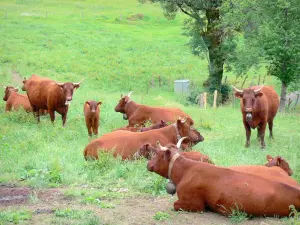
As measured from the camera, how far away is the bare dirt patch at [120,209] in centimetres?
870

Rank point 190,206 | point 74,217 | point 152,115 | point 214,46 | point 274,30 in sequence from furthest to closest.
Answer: point 214,46 → point 274,30 → point 152,115 → point 190,206 → point 74,217

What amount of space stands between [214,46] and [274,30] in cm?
687

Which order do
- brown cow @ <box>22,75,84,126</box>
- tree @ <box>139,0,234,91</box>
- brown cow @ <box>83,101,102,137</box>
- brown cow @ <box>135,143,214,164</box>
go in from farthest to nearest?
tree @ <box>139,0,234,91</box>
brown cow @ <box>22,75,84,126</box>
brown cow @ <box>83,101,102,137</box>
brown cow @ <box>135,143,214,164</box>

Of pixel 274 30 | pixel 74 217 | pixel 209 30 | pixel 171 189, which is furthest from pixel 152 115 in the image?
pixel 209 30

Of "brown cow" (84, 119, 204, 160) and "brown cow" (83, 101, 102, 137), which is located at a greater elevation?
"brown cow" (84, 119, 204, 160)

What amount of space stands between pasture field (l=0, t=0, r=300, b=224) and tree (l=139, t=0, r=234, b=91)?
10.7ft

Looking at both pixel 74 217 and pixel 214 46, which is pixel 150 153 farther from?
pixel 214 46

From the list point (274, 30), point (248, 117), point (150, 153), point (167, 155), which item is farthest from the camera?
point (274, 30)

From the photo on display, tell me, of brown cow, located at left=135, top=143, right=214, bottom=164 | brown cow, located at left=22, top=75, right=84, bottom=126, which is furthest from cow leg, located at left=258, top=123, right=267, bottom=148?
brown cow, located at left=22, top=75, right=84, bottom=126

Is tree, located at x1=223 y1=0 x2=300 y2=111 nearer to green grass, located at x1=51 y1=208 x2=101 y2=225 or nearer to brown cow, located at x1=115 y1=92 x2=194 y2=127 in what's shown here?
brown cow, located at x1=115 y1=92 x2=194 y2=127

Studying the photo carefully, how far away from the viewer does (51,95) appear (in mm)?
20188

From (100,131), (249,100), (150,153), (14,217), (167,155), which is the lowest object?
(100,131)

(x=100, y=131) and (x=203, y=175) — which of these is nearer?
(x=203, y=175)

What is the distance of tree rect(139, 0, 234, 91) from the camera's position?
1304 inches
